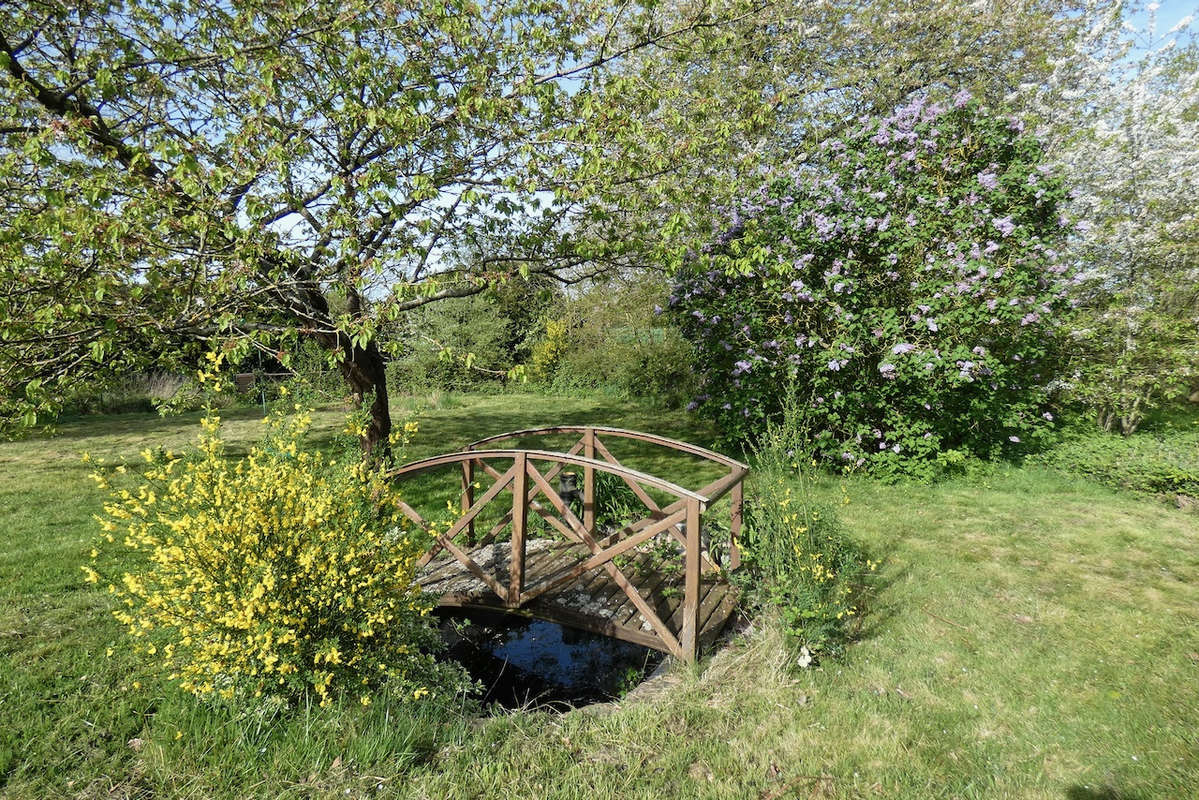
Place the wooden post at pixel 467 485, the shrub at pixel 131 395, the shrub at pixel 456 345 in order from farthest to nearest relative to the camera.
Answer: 1. the shrub at pixel 456 345
2. the shrub at pixel 131 395
3. the wooden post at pixel 467 485

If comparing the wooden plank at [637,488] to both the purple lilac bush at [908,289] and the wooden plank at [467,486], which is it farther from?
the purple lilac bush at [908,289]

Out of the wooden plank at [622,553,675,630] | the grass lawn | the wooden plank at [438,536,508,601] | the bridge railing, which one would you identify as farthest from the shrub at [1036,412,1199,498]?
the wooden plank at [438,536,508,601]

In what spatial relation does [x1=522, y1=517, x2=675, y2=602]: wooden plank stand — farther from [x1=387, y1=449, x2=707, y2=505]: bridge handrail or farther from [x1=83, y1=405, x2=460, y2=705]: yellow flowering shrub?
[x1=83, y1=405, x2=460, y2=705]: yellow flowering shrub

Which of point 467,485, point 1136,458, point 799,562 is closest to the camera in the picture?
point 799,562

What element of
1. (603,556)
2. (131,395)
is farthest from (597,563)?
(131,395)

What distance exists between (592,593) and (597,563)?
865 millimetres

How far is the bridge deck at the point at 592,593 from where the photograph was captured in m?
4.27

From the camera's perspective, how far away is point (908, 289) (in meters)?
7.49

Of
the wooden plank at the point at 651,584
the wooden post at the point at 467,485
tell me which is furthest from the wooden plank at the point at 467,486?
the wooden plank at the point at 651,584

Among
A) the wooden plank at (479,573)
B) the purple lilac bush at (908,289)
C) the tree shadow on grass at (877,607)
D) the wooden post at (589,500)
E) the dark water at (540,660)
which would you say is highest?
the purple lilac bush at (908,289)

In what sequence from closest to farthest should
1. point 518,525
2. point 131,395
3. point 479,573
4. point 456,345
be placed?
1. point 518,525
2. point 479,573
3. point 131,395
4. point 456,345

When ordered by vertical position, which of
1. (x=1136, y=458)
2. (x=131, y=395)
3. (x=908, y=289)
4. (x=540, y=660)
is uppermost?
(x=908, y=289)

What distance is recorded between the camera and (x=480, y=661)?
470 centimetres

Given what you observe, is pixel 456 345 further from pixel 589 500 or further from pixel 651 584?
pixel 651 584
